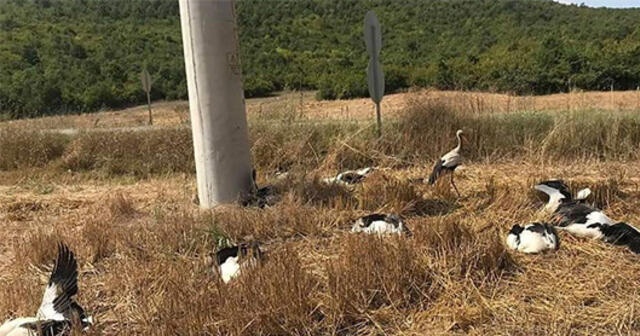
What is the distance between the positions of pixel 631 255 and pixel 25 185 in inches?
322

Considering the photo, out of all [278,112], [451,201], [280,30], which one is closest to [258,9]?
[280,30]

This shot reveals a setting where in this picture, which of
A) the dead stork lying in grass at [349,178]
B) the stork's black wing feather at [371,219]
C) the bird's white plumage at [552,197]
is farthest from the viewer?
the dead stork lying in grass at [349,178]

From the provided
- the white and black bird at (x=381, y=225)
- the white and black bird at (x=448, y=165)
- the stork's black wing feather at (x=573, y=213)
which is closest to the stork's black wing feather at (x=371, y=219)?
the white and black bird at (x=381, y=225)

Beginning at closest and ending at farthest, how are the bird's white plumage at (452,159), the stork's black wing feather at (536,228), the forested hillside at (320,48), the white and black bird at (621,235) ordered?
the white and black bird at (621,235)
the stork's black wing feather at (536,228)
the bird's white plumage at (452,159)
the forested hillside at (320,48)

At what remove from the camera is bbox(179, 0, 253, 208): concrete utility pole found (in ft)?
20.3

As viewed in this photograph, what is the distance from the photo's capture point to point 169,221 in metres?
5.43

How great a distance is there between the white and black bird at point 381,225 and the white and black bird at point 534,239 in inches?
32.2

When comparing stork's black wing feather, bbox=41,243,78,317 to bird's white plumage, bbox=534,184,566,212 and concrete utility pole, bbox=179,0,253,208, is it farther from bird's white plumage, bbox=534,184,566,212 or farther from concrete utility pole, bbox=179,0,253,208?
bird's white plumage, bbox=534,184,566,212

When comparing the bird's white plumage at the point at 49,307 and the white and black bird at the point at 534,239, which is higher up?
the bird's white plumage at the point at 49,307

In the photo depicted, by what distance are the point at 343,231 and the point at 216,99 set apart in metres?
2.02

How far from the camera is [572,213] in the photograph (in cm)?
511

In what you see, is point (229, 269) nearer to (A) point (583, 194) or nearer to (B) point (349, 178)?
(B) point (349, 178)

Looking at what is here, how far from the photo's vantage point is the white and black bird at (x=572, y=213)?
4.82 m

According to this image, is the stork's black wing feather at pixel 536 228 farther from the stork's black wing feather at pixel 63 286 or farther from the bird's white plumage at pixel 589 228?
the stork's black wing feather at pixel 63 286
